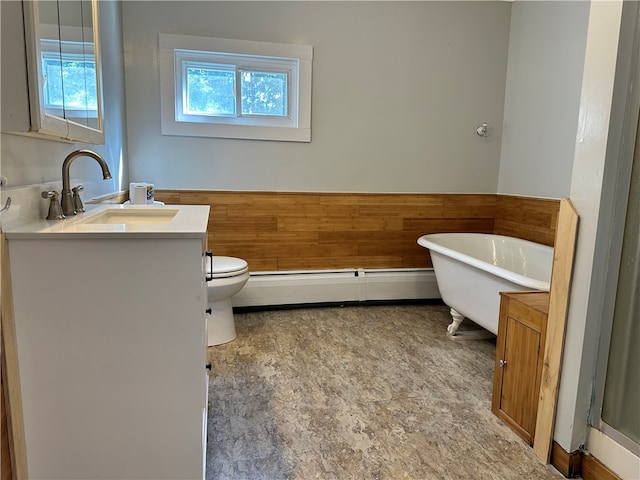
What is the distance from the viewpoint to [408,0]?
127 inches

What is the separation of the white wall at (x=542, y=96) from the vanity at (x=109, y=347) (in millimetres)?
2763

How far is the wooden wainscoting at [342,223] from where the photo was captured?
3.15 metres

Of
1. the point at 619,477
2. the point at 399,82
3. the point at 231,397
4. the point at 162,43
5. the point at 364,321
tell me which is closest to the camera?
the point at 619,477

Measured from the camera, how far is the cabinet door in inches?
66.6

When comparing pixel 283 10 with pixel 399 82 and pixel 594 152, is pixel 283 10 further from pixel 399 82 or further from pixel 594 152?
pixel 594 152

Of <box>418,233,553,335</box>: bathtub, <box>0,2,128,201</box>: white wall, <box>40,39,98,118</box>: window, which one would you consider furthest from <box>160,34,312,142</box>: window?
<box>418,233,553,335</box>: bathtub

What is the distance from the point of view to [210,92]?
3.09 meters

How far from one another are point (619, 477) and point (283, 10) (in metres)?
3.14

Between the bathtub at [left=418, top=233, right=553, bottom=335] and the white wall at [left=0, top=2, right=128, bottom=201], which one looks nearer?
the white wall at [left=0, top=2, right=128, bottom=201]

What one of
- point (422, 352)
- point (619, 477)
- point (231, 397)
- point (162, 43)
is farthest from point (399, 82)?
point (619, 477)

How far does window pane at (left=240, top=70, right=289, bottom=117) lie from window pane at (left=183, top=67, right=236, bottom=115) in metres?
0.09

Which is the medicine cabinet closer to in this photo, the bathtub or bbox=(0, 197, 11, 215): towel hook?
bbox=(0, 197, 11, 215): towel hook

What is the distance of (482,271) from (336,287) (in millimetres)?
1264

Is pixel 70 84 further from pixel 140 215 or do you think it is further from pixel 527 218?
pixel 527 218
